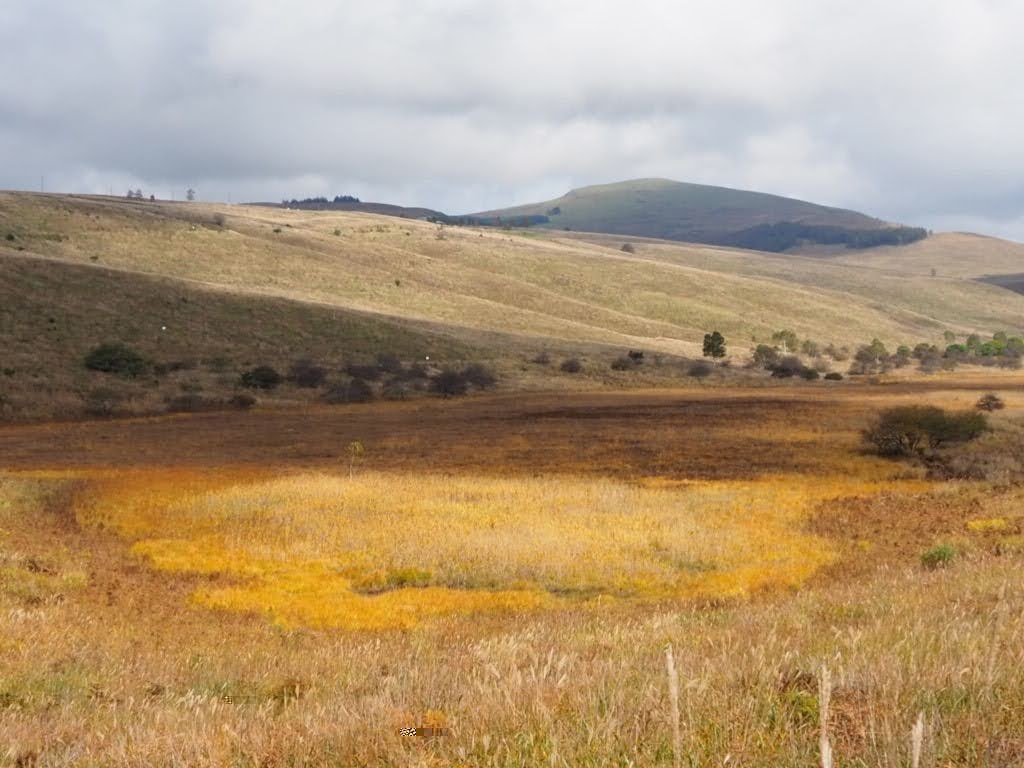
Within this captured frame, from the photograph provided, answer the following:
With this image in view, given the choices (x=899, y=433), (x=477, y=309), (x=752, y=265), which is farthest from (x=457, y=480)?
(x=752, y=265)

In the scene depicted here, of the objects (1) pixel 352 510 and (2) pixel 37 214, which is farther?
(2) pixel 37 214

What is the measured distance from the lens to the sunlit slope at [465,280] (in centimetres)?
9444

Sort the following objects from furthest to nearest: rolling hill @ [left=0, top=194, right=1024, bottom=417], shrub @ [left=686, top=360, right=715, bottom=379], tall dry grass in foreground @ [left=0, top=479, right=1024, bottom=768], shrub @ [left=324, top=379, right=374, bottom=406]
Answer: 1. shrub @ [left=686, top=360, right=715, bottom=379]
2. rolling hill @ [left=0, top=194, right=1024, bottom=417]
3. shrub @ [left=324, top=379, right=374, bottom=406]
4. tall dry grass in foreground @ [left=0, top=479, right=1024, bottom=768]

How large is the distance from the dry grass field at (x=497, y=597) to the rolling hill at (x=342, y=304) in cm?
2137

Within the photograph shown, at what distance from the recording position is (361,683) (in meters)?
7.85

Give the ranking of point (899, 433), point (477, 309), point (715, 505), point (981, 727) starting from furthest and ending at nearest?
point (477, 309), point (899, 433), point (715, 505), point (981, 727)

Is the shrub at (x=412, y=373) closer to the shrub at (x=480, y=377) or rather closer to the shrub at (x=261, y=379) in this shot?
the shrub at (x=480, y=377)

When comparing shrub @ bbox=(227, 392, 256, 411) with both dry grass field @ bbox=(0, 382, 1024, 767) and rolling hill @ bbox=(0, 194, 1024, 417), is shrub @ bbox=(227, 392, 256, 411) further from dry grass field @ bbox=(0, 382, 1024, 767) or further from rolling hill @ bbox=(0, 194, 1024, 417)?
dry grass field @ bbox=(0, 382, 1024, 767)

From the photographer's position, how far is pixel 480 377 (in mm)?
67500

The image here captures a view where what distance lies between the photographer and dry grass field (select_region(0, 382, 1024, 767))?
4574 mm

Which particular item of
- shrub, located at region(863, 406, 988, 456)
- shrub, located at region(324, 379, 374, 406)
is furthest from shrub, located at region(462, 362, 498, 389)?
shrub, located at region(863, 406, 988, 456)

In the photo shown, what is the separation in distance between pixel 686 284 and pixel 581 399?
82.0 metres

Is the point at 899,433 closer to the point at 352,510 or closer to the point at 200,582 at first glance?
the point at 352,510

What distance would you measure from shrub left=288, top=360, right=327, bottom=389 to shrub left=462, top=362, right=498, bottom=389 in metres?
9.88
